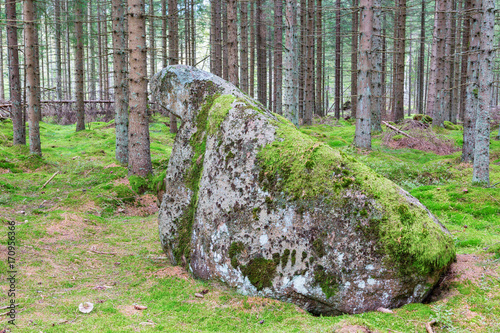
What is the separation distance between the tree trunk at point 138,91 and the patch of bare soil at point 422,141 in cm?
937

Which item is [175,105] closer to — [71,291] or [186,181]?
[186,181]

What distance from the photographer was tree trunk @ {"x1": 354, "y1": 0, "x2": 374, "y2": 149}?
11617mm

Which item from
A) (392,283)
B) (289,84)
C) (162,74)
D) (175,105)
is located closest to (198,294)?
(392,283)

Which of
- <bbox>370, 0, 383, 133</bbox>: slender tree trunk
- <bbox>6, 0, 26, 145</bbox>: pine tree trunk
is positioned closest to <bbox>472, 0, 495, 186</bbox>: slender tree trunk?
<bbox>370, 0, 383, 133</bbox>: slender tree trunk

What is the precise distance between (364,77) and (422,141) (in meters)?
4.02

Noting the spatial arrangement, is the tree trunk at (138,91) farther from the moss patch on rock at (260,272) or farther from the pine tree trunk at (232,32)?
the moss patch on rock at (260,272)

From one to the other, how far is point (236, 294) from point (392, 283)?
169 cm

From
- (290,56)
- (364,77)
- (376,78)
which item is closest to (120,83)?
(290,56)

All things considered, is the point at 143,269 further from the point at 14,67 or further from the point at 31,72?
the point at 14,67

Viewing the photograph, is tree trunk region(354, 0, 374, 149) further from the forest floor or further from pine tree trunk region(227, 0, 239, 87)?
pine tree trunk region(227, 0, 239, 87)

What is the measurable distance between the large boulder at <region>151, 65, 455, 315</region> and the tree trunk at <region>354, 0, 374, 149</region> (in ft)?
26.6

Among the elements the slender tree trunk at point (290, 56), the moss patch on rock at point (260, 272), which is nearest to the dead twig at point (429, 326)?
the moss patch on rock at point (260, 272)

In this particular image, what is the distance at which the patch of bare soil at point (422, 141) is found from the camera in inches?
534

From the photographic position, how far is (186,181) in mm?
5199
